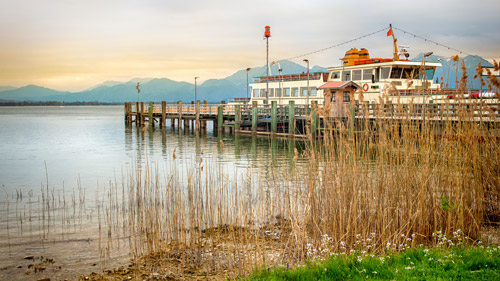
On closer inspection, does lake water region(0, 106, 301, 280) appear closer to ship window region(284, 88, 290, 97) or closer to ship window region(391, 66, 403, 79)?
ship window region(391, 66, 403, 79)

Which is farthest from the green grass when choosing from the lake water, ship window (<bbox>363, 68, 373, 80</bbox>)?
ship window (<bbox>363, 68, 373, 80</bbox>)

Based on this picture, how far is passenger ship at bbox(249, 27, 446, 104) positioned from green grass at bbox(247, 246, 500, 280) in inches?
854

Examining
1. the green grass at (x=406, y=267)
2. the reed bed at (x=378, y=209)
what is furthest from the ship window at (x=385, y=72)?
the green grass at (x=406, y=267)

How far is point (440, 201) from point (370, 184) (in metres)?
1.07

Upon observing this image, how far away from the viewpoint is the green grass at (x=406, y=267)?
16.1ft

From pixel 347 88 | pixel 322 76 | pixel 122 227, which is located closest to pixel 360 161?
pixel 122 227

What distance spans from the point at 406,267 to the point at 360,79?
3218 centimetres

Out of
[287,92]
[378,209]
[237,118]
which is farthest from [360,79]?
[378,209]

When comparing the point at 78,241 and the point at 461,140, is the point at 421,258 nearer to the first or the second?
the point at 461,140

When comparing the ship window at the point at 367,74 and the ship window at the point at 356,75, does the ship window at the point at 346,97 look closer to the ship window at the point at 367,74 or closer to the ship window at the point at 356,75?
the ship window at the point at 367,74

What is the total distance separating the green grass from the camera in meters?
4.89

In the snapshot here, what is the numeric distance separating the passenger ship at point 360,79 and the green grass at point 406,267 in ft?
71.2

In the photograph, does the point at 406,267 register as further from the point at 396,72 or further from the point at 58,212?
the point at 396,72

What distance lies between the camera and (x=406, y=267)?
5020 millimetres
